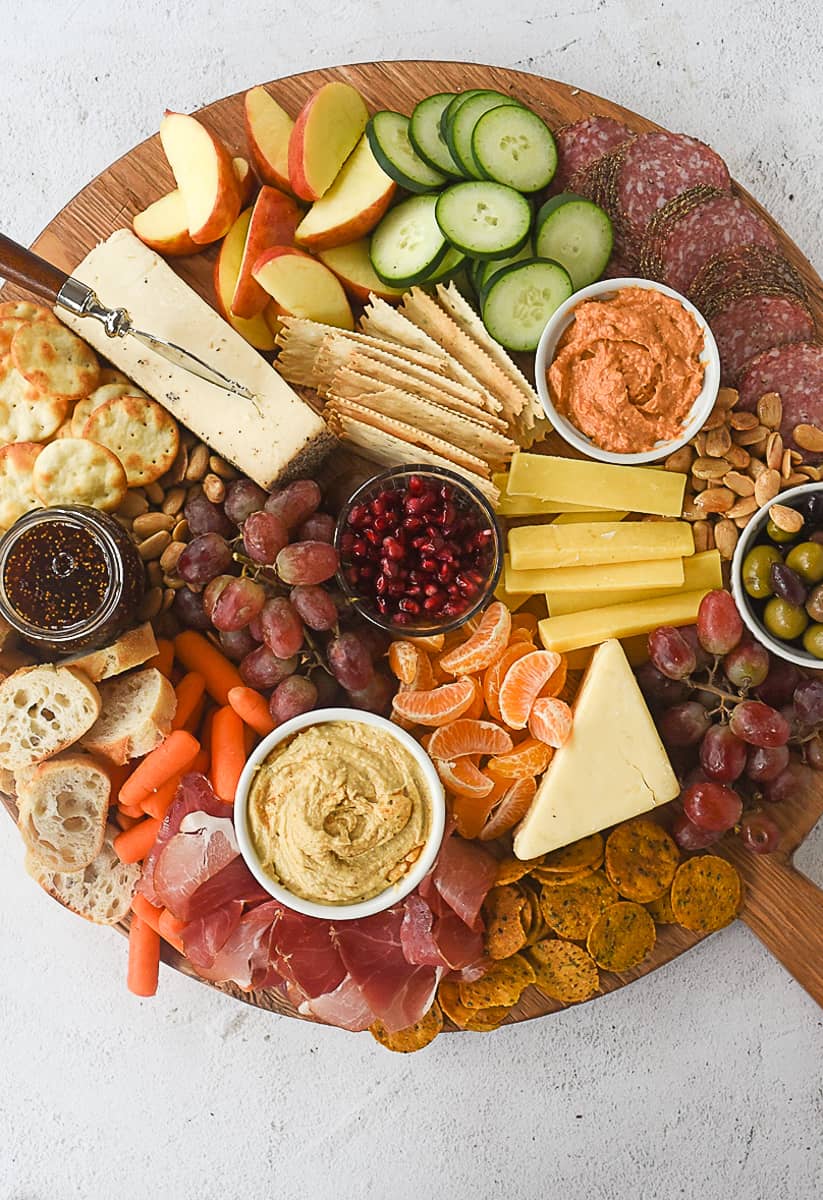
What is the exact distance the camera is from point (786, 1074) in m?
2.36

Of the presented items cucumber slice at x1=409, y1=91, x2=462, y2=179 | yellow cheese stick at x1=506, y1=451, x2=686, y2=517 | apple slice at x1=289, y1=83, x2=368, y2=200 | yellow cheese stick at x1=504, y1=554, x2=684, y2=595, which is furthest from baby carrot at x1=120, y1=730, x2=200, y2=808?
cucumber slice at x1=409, y1=91, x2=462, y2=179

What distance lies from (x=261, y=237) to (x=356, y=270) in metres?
0.21

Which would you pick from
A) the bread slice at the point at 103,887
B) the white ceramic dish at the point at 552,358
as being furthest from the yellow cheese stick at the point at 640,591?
the bread slice at the point at 103,887

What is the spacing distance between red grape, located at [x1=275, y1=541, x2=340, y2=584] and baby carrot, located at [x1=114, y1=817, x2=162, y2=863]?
59 cm

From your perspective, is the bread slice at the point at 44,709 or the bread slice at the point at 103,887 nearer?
the bread slice at the point at 44,709

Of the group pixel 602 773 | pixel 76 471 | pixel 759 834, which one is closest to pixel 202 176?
pixel 76 471

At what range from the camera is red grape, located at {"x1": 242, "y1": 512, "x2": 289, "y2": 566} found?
198cm

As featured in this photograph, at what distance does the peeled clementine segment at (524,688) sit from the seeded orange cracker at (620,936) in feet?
1.40

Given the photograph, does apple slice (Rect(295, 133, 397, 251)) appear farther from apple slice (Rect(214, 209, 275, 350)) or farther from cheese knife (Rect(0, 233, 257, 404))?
cheese knife (Rect(0, 233, 257, 404))

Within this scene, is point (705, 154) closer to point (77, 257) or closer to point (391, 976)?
point (77, 257)

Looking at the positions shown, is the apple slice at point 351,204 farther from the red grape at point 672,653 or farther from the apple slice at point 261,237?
the red grape at point 672,653

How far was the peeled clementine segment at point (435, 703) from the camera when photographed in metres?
2.00

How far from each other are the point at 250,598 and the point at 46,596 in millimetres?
387

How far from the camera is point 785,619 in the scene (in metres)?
1.97
